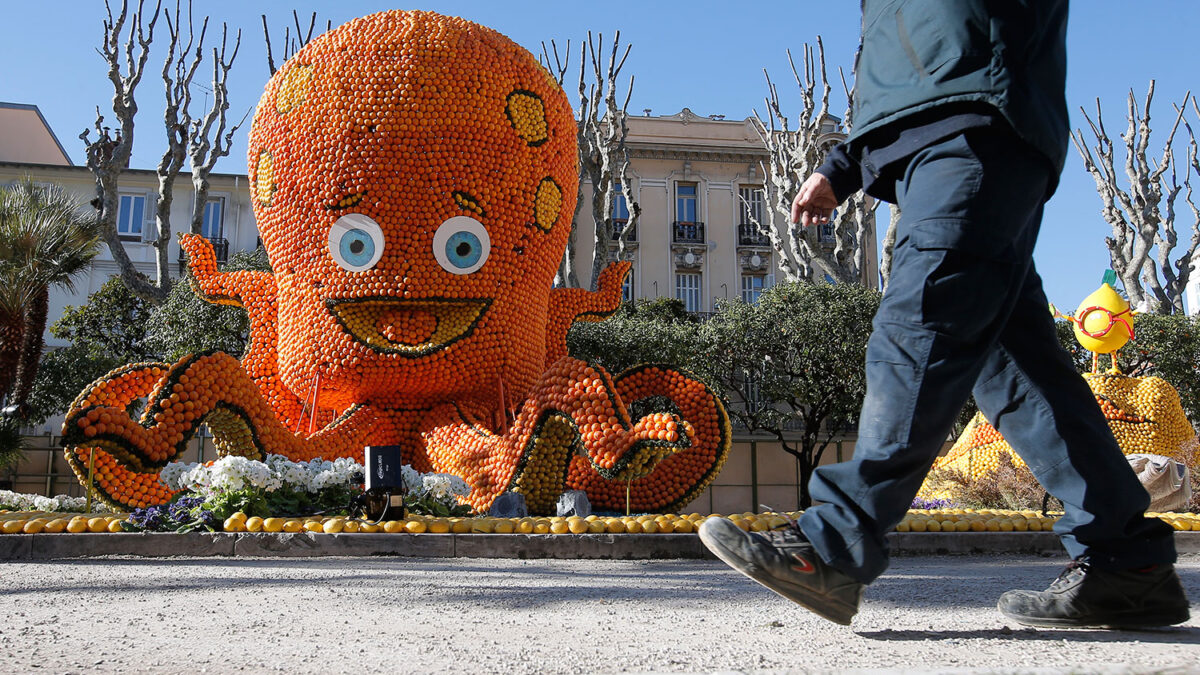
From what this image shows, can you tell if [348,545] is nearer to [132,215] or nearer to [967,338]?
[967,338]

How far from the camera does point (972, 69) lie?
2.25m

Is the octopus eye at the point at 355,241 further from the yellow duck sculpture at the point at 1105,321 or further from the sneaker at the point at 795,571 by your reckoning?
the yellow duck sculpture at the point at 1105,321

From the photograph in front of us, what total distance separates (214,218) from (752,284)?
16.1 meters

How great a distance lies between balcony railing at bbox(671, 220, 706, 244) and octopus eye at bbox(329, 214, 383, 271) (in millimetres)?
23277

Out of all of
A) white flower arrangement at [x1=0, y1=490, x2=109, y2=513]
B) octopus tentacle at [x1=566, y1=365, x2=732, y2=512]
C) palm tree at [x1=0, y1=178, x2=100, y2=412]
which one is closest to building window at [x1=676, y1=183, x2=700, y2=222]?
palm tree at [x1=0, y1=178, x2=100, y2=412]

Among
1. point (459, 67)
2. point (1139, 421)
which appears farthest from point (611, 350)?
point (459, 67)

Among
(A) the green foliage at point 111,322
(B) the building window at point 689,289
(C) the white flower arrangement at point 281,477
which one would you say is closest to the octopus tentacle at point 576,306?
(C) the white flower arrangement at point 281,477

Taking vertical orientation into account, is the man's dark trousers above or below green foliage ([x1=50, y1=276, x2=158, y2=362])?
below

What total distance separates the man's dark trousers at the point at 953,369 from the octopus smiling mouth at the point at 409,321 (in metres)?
5.69

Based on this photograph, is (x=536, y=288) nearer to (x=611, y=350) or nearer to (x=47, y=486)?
(x=611, y=350)

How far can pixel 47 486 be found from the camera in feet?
54.1

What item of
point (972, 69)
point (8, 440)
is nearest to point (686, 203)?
point (8, 440)

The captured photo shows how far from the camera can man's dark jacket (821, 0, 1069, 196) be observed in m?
2.22

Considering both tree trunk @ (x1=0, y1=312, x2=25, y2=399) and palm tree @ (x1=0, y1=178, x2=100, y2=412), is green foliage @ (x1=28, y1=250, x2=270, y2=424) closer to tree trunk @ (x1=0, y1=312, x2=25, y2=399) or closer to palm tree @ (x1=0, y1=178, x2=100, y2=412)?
palm tree @ (x1=0, y1=178, x2=100, y2=412)
